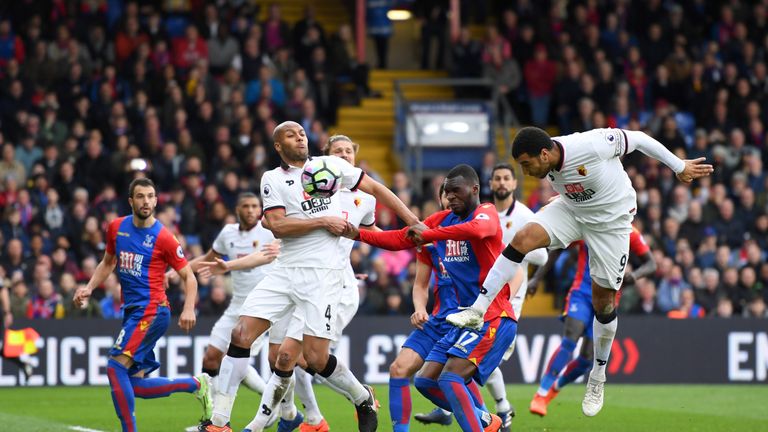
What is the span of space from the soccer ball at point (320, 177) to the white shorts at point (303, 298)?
0.67m

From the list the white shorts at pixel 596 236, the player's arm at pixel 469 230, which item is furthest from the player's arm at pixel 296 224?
the white shorts at pixel 596 236

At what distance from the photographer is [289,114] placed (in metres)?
23.9

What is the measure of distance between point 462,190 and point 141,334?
319 cm

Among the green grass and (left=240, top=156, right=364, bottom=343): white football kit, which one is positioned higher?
(left=240, top=156, right=364, bottom=343): white football kit

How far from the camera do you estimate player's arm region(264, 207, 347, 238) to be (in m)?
11.0

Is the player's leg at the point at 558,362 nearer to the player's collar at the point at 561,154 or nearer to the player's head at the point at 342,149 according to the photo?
the player's head at the point at 342,149

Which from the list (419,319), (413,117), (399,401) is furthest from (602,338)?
(413,117)

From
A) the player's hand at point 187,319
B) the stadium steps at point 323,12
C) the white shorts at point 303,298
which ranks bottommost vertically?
the player's hand at point 187,319

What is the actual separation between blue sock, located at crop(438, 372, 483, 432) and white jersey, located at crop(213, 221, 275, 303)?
4.01m

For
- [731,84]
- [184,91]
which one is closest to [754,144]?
[731,84]

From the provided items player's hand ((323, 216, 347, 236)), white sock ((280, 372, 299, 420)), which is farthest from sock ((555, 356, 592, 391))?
player's hand ((323, 216, 347, 236))

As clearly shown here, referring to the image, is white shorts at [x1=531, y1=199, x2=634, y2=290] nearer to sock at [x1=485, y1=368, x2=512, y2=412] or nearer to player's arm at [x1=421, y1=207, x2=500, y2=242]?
player's arm at [x1=421, y1=207, x2=500, y2=242]

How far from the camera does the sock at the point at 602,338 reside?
1227cm

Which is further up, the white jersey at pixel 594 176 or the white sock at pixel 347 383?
the white jersey at pixel 594 176
